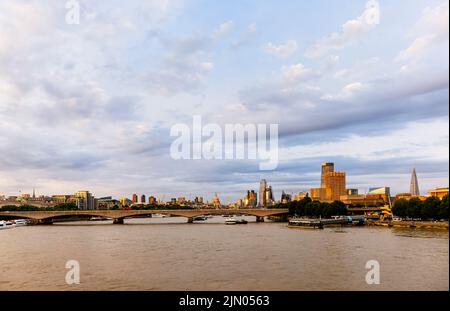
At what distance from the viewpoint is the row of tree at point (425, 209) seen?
57.9 metres

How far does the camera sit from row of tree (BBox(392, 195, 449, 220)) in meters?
57.9

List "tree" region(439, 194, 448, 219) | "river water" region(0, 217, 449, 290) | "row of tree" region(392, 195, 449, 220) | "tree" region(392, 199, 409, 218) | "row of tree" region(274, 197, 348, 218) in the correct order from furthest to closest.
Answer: "row of tree" region(274, 197, 348, 218), "tree" region(392, 199, 409, 218), "row of tree" region(392, 195, 449, 220), "tree" region(439, 194, 448, 219), "river water" region(0, 217, 449, 290)

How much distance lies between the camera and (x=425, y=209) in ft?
206

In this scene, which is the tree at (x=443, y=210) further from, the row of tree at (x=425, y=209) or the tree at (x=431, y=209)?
the tree at (x=431, y=209)

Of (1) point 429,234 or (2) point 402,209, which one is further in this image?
(2) point 402,209

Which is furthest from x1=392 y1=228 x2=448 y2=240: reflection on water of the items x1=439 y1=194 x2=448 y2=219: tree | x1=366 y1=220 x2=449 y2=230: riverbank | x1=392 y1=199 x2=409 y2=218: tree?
x1=392 y1=199 x2=409 y2=218: tree

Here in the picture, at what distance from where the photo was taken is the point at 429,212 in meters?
61.5

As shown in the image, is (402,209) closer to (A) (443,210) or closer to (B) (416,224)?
(B) (416,224)

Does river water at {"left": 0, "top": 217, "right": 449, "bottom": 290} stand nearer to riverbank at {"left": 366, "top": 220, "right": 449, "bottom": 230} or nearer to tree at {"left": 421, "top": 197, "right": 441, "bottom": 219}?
riverbank at {"left": 366, "top": 220, "right": 449, "bottom": 230}

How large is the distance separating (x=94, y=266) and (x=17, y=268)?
5.58 m

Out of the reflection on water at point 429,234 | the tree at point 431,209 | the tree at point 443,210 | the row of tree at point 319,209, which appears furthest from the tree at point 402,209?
the row of tree at point 319,209

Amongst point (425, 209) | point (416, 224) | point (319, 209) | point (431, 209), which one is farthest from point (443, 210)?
point (319, 209)
